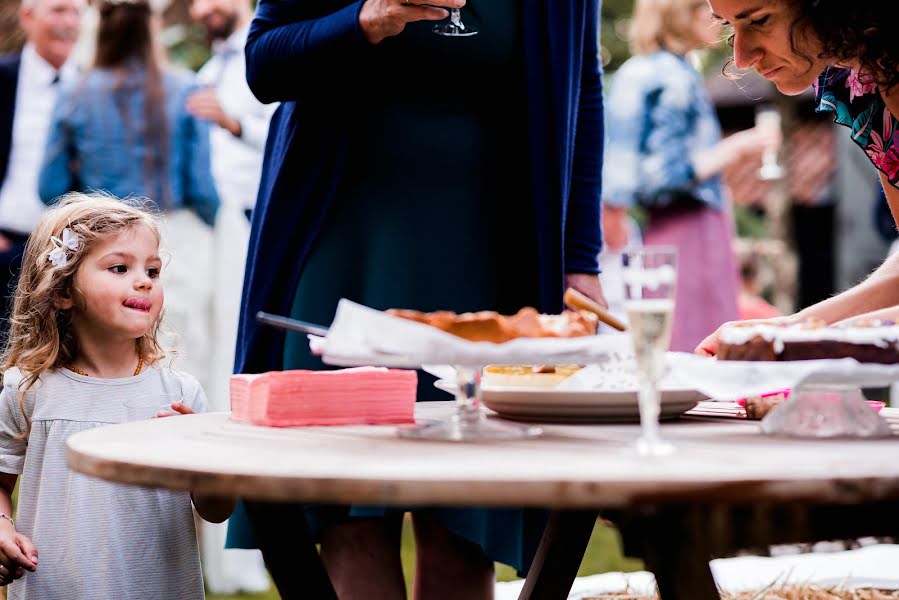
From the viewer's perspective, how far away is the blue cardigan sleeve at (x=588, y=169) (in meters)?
2.37

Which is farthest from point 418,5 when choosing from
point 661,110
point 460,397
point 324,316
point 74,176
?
point 661,110

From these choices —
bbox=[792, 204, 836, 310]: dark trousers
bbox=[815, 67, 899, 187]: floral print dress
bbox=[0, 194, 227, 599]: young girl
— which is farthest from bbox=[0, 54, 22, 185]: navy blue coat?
bbox=[792, 204, 836, 310]: dark trousers

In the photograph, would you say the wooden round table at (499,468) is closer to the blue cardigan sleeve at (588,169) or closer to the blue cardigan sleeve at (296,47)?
the blue cardigan sleeve at (296,47)

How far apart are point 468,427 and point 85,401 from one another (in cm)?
93

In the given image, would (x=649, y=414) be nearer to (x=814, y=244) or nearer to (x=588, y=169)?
(x=588, y=169)

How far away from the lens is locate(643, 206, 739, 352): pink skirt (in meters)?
5.29

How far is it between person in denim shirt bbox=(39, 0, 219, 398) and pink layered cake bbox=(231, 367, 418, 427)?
2.83 metres

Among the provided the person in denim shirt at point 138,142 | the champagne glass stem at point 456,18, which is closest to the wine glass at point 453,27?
the champagne glass stem at point 456,18

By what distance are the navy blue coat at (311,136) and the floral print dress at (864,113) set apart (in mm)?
474

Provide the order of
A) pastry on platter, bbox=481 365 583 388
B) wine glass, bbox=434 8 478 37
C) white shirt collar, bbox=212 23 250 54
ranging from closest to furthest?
1. pastry on platter, bbox=481 365 583 388
2. wine glass, bbox=434 8 478 37
3. white shirt collar, bbox=212 23 250 54

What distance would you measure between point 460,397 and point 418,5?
726mm

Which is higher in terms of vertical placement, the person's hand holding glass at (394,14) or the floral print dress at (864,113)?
the person's hand holding glass at (394,14)

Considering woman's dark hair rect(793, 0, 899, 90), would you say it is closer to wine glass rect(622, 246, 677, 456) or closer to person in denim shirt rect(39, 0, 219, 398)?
wine glass rect(622, 246, 677, 456)

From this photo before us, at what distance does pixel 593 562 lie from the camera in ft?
14.3
